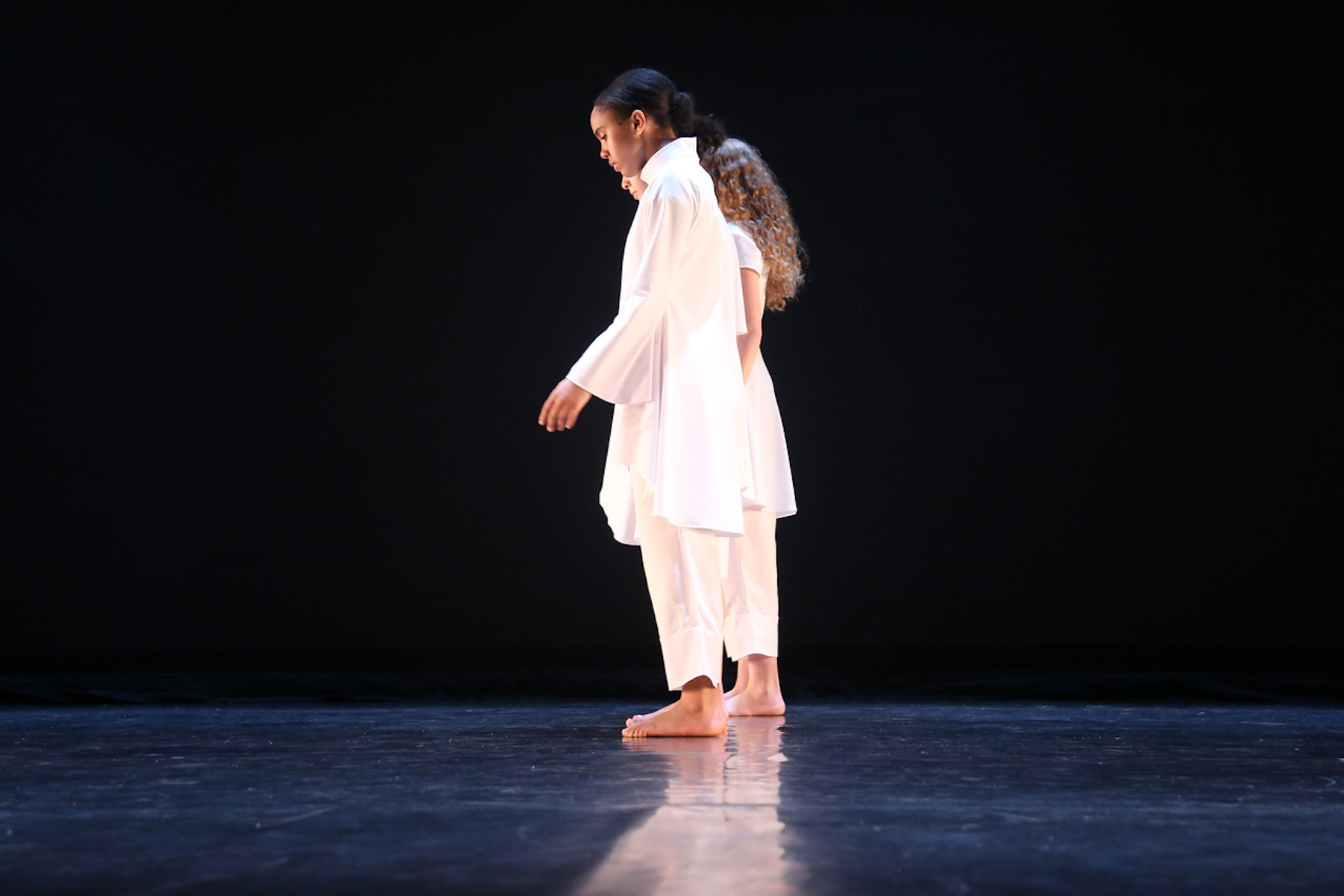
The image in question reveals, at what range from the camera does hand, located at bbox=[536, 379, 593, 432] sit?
1.81 m

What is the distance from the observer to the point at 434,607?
3.51 m

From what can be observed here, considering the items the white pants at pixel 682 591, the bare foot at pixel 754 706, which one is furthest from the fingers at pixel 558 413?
the bare foot at pixel 754 706

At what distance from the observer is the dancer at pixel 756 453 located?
2428 mm

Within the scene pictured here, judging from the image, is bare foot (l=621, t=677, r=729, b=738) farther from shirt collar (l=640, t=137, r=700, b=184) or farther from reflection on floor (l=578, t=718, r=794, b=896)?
shirt collar (l=640, t=137, r=700, b=184)

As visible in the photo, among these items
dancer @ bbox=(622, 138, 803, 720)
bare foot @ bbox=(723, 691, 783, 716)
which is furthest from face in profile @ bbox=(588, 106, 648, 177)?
bare foot @ bbox=(723, 691, 783, 716)

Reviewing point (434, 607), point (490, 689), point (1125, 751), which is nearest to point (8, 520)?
point (434, 607)

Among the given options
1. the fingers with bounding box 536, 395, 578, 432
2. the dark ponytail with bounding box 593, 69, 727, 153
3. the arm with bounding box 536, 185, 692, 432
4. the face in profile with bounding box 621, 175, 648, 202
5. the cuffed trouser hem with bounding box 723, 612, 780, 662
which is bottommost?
the cuffed trouser hem with bounding box 723, 612, 780, 662

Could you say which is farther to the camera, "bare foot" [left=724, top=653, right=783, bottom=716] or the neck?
"bare foot" [left=724, top=653, right=783, bottom=716]

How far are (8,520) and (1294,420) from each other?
3.86 metres

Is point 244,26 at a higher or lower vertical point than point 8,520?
higher

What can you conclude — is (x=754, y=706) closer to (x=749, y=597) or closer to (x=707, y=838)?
(x=749, y=597)

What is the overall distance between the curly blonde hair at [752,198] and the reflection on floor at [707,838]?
4.17 ft

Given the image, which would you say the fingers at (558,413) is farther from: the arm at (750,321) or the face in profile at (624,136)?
the arm at (750,321)

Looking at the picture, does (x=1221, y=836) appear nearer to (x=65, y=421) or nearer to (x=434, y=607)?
(x=434, y=607)
